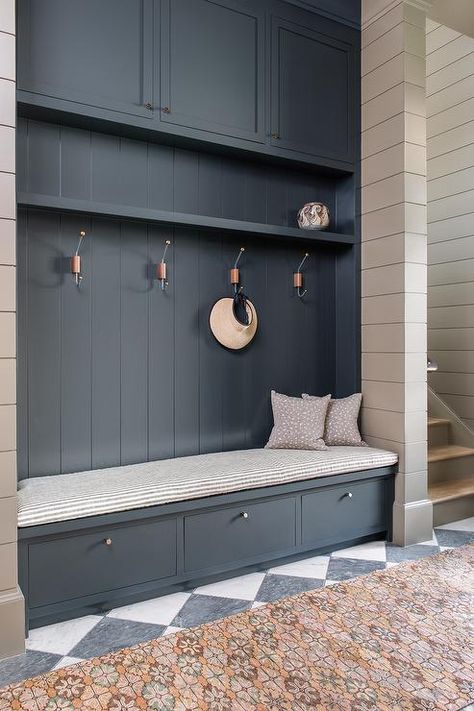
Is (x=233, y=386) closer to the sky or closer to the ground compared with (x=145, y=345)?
closer to the ground

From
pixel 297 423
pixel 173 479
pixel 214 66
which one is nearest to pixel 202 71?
pixel 214 66

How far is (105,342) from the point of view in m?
2.73

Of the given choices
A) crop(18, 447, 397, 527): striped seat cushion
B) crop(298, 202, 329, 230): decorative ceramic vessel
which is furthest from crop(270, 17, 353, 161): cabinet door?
crop(18, 447, 397, 527): striped seat cushion

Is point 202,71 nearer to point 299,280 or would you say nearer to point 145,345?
point 299,280

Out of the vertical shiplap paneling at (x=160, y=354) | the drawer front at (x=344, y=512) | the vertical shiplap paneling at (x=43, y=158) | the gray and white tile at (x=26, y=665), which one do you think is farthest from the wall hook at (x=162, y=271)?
the gray and white tile at (x=26, y=665)

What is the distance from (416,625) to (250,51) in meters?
2.99

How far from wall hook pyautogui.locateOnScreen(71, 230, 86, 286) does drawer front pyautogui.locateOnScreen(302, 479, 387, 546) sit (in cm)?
161

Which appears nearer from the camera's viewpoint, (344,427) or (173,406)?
(173,406)

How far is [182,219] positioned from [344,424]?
4.99ft

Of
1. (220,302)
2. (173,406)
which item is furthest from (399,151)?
(173,406)

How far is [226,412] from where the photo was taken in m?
3.11

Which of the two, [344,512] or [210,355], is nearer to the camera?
[344,512]

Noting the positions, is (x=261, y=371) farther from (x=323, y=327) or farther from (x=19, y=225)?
(x=19, y=225)

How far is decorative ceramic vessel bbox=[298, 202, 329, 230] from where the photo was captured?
10.5 ft
